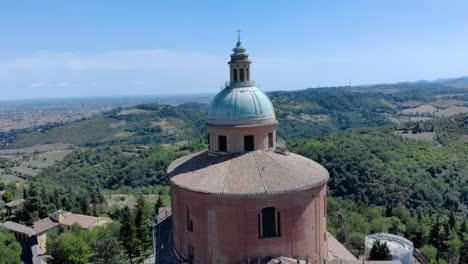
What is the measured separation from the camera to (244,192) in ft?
88.3

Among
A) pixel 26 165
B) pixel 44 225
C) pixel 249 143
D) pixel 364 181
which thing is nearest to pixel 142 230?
pixel 44 225

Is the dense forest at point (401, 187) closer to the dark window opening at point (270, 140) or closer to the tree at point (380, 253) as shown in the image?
the tree at point (380, 253)

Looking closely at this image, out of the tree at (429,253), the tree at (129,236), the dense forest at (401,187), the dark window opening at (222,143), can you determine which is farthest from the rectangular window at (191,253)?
the tree at (429,253)

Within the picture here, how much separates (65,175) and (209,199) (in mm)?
142602

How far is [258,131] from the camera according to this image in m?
31.4

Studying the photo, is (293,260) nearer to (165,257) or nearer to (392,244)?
(165,257)

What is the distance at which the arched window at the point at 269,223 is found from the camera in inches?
1104

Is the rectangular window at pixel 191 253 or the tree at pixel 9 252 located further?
the tree at pixel 9 252

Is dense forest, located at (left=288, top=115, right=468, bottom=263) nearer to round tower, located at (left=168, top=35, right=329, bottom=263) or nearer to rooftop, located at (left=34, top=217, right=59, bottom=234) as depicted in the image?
round tower, located at (left=168, top=35, right=329, bottom=263)

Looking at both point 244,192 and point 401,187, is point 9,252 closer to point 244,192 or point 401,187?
point 244,192

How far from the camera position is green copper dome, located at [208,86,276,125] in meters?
31.2

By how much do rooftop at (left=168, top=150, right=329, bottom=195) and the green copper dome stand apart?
285 centimetres

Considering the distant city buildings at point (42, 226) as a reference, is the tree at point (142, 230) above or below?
above

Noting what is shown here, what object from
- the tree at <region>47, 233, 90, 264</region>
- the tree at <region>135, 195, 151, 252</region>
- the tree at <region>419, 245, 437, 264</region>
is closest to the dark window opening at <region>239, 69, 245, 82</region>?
the tree at <region>135, 195, 151, 252</region>
